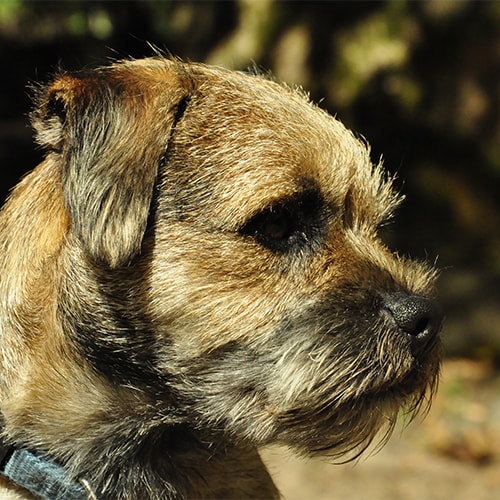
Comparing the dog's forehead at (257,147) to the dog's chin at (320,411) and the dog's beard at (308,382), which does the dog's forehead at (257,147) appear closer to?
the dog's beard at (308,382)

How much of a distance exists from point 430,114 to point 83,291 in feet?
18.0

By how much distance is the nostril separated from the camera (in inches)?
121

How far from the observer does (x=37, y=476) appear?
121 inches

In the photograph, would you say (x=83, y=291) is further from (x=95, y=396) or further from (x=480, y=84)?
(x=480, y=84)

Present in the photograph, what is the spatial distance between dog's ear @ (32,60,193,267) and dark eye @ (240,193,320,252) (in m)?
0.39

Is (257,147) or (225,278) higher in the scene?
(257,147)

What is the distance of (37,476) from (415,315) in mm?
1435

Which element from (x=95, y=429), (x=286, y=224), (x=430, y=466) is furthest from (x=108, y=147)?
(x=430, y=466)

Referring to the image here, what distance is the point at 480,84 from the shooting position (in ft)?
25.7

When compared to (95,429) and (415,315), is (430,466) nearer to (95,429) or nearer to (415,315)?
(415,315)

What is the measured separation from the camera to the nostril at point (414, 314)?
307 cm

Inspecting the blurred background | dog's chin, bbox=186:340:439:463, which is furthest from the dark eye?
the blurred background

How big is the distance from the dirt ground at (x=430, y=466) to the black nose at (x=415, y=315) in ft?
10.7

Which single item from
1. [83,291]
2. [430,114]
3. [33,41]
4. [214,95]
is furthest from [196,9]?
[83,291]
